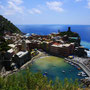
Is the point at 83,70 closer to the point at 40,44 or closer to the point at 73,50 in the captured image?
the point at 73,50

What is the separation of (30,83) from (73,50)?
3985 cm

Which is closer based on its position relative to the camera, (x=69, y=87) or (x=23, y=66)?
(x=69, y=87)

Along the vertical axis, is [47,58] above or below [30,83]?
below

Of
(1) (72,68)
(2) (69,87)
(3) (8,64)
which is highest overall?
(2) (69,87)

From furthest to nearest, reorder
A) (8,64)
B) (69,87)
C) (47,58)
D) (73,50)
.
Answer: (73,50) → (47,58) → (8,64) → (69,87)

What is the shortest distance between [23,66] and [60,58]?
721 inches

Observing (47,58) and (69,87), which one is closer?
(69,87)

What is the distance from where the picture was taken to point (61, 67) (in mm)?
39250

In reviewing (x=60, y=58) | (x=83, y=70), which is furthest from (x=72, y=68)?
(x=60, y=58)

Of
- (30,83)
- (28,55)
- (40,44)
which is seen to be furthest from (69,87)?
(40,44)

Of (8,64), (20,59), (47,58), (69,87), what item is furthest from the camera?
(47,58)

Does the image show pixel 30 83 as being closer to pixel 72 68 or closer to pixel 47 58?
pixel 72 68

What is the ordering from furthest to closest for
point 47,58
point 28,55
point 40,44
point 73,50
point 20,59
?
point 40,44, point 73,50, point 47,58, point 28,55, point 20,59

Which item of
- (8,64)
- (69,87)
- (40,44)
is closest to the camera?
(69,87)
